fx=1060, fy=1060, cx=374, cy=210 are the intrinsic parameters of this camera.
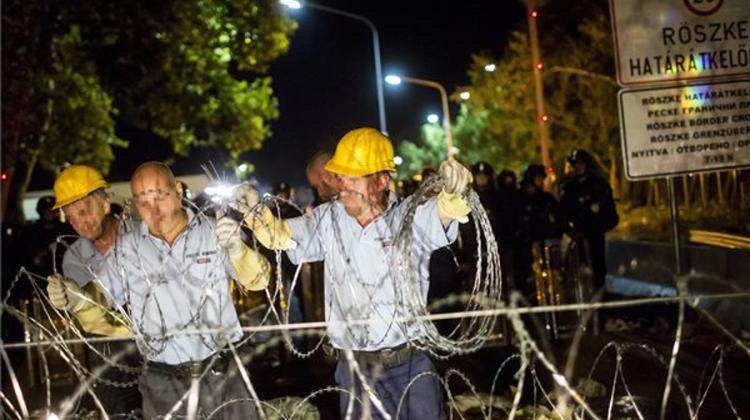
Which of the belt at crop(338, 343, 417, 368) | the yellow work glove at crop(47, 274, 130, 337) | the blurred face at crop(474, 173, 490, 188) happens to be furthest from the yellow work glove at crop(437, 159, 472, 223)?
the blurred face at crop(474, 173, 490, 188)

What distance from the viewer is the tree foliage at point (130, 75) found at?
63.5ft

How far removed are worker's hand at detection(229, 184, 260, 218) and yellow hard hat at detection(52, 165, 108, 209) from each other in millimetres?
1164

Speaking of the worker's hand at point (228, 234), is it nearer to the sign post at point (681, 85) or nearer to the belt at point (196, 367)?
the belt at point (196, 367)

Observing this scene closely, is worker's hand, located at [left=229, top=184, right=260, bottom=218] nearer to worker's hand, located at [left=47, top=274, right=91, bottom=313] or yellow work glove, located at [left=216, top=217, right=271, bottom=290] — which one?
yellow work glove, located at [left=216, top=217, right=271, bottom=290]

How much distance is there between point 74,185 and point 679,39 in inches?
170

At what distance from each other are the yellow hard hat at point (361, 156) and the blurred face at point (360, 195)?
39 mm

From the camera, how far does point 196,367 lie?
4879mm

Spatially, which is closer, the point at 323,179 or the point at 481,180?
the point at 323,179

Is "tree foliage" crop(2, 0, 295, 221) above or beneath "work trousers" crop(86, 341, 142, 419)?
above

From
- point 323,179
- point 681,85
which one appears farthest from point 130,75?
point 681,85

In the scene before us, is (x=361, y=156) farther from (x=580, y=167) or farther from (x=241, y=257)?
Result: (x=580, y=167)

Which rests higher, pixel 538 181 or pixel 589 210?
pixel 538 181

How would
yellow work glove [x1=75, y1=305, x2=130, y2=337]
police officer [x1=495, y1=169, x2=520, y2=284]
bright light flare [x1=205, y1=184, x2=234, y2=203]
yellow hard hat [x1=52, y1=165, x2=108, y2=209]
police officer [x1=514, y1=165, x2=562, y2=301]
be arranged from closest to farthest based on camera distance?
bright light flare [x1=205, y1=184, x2=234, y2=203]
yellow work glove [x1=75, y1=305, x2=130, y2=337]
yellow hard hat [x1=52, y1=165, x2=108, y2=209]
police officer [x1=495, y1=169, x2=520, y2=284]
police officer [x1=514, y1=165, x2=562, y2=301]

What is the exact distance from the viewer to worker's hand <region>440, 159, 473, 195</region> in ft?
13.9
